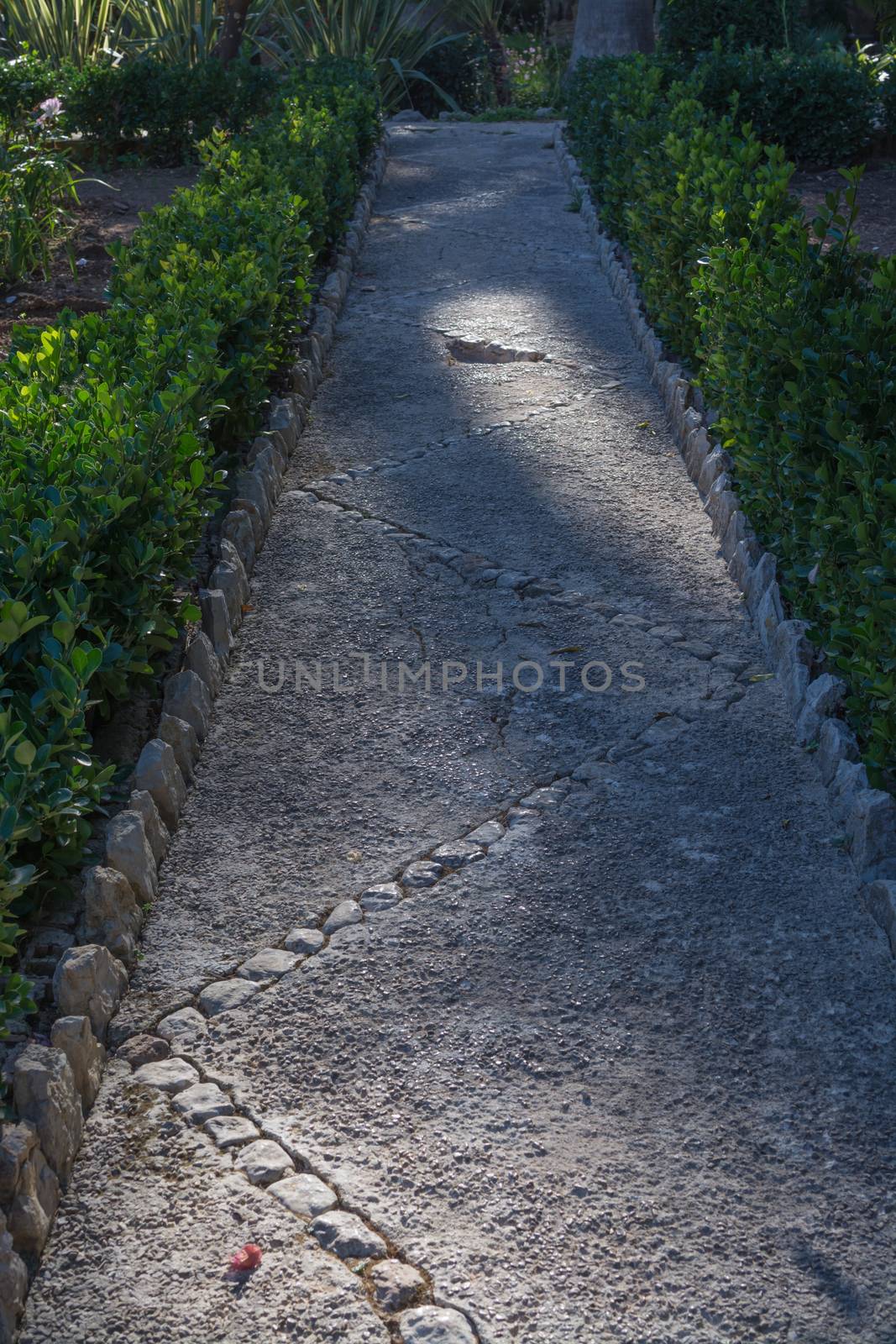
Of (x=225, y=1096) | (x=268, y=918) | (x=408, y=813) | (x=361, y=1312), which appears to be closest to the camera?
(x=361, y=1312)

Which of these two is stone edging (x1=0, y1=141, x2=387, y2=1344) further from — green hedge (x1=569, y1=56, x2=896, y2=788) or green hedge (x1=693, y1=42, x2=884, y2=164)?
green hedge (x1=693, y1=42, x2=884, y2=164)

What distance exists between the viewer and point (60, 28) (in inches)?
518

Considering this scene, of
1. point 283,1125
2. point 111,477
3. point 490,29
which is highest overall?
point 490,29

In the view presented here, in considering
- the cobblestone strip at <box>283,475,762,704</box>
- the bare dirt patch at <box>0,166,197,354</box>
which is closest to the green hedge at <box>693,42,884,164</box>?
the bare dirt patch at <box>0,166,197,354</box>

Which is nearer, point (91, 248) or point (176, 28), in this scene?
point (91, 248)

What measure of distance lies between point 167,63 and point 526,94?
17.0ft

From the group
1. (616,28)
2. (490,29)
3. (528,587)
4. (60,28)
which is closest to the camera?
(528,587)

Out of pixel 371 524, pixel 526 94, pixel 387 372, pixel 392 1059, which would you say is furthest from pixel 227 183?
pixel 526 94

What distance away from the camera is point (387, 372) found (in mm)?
6160

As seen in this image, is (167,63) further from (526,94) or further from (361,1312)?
(361,1312)

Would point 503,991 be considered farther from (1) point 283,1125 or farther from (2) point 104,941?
(2) point 104,941

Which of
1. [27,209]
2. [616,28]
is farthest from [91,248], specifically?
[616,28]

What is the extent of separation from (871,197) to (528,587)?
24.2 ft

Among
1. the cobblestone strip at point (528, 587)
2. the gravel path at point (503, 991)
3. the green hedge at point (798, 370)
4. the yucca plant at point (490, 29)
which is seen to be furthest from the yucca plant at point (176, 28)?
the gravel path at point (503, 991)
